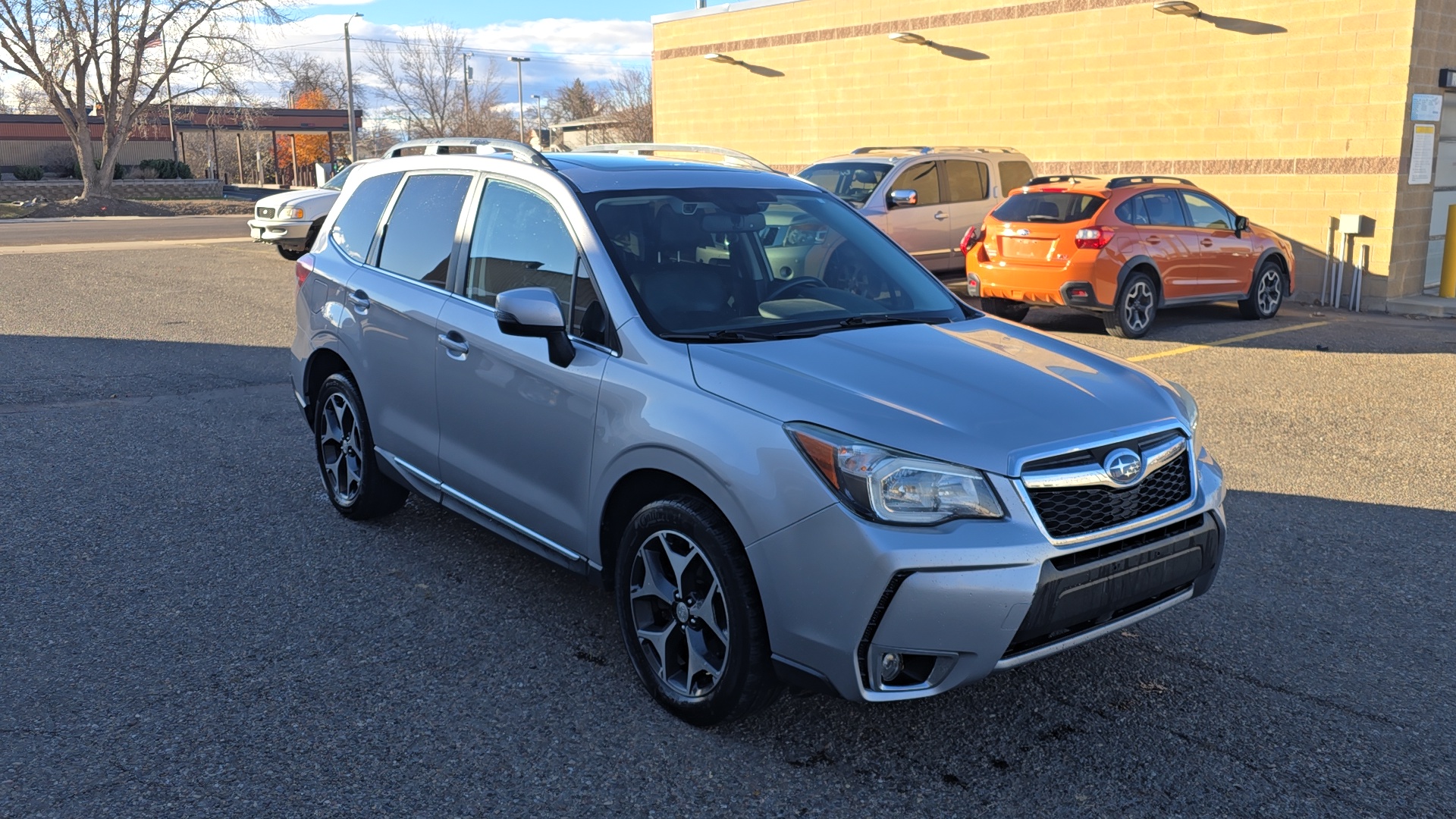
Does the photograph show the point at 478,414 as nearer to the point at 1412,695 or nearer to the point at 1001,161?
the point at 1412,695

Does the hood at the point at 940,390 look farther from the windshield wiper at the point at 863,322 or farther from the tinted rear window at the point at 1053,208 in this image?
the tinted rear window at the point at 1053,208

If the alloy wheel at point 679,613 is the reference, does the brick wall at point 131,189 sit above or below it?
above

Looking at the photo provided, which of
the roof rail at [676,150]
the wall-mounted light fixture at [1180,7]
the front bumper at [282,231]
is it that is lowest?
the front bumper at [282,231]

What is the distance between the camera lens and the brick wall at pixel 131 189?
152 ft

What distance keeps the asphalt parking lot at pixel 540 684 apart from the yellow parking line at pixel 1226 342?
4.03 m

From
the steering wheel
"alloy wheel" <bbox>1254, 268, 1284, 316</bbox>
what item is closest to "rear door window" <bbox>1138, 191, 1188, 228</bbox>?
"alloy wheel" <bbox>1254, 268, 1284, 316</bbox>

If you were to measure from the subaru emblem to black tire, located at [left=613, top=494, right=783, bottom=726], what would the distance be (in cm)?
107

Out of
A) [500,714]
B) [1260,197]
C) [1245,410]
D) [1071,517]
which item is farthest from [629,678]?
[1260,197]

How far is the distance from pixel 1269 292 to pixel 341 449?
38.7ft

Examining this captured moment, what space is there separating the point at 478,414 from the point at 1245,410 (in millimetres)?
6240

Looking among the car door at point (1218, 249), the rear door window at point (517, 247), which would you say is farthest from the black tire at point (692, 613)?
the car door at point (1218, 249)

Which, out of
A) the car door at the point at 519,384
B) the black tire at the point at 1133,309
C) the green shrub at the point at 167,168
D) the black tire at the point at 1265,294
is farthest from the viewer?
the green shrub at the point at 167,168

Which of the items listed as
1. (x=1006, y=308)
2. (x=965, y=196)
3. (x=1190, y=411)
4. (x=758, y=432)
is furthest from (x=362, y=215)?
(x=965, y=196)

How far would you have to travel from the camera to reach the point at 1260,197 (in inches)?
644
